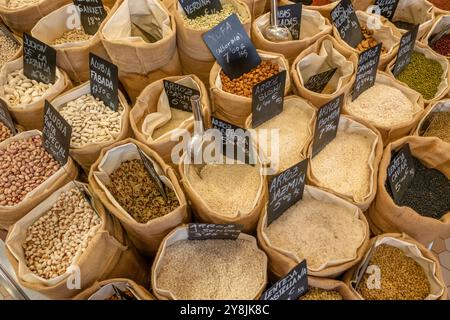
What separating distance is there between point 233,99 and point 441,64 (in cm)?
100

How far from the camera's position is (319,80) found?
5.66ft

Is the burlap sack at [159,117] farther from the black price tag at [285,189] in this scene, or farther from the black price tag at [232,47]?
the black price tag at [285,189]

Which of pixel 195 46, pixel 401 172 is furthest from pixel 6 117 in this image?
pixel 401 172

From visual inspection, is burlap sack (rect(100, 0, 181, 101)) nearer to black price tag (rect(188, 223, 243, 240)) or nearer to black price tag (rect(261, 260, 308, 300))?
black price tag (rect(188, 223, 243, 240))

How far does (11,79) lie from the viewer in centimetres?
176

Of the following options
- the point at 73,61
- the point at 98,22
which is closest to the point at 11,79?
the point at 73,61

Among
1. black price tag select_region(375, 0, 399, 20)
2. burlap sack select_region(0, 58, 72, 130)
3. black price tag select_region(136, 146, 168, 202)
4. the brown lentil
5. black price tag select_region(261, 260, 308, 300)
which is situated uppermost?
black price tag select_region(375, 0, 399, 20)

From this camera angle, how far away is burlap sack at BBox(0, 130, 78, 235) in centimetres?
137

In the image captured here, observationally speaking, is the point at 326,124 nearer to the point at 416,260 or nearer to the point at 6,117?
the point at 416,260

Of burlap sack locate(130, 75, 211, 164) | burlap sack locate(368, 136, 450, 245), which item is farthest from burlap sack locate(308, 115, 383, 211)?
burlap sack locate(130, 75, 211, 164)

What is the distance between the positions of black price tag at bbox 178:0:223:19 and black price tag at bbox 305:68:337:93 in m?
0.57

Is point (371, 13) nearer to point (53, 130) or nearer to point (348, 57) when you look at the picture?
point (348, 57)

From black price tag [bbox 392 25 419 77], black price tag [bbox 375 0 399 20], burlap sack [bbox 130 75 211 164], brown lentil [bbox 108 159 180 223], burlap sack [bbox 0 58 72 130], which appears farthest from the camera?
black price tag [bbox 375 0 399 20]
